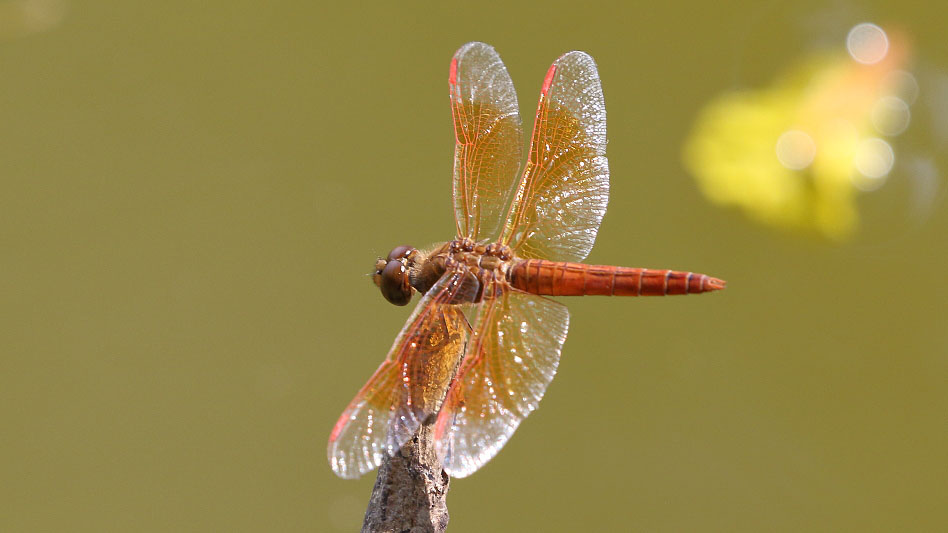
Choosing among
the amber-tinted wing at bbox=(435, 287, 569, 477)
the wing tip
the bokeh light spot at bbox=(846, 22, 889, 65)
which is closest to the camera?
the amber-tinted wing at bbox=(435, 287, 569, 477)

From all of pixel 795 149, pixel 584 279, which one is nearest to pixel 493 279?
pixel 584 279

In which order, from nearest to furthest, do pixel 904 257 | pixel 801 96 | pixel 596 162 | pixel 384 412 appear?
pixel 384 412, pixel 596 162, pixel 904 257, pixel 801 96

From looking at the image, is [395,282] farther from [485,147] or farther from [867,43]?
[867,43]

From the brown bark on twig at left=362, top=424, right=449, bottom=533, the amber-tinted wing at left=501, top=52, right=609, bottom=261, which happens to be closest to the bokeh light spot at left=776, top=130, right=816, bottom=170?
the amber-tinted wing at left=501, top=52, right=609, bottom=261

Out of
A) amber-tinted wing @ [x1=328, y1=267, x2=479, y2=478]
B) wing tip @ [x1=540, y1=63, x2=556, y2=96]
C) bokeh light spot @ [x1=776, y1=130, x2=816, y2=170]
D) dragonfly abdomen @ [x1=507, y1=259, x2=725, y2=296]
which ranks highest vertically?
bokeh light spot @ [x1=776, y1=130, x2=816, y2=170]

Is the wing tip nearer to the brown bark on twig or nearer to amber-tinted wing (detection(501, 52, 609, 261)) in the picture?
amber-tinted wing (detection(501, 52, 609, 261))

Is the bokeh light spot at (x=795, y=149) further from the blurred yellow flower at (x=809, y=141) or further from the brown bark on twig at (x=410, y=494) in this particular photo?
the brown bark on twig at (x=410, y=494)

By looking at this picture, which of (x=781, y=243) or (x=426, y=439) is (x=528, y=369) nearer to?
(x=426, y=439)

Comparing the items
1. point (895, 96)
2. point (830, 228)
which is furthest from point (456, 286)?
point (895, 96)
